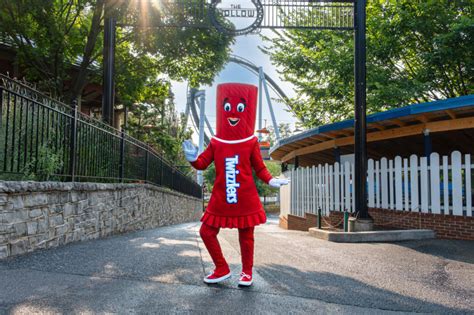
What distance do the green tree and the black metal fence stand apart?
806 centimetres

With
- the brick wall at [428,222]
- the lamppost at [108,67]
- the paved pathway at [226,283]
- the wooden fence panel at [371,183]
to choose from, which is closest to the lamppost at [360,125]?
the brick wall at [428,222]

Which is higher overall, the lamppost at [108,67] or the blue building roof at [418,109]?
the lamppost at [108,67]


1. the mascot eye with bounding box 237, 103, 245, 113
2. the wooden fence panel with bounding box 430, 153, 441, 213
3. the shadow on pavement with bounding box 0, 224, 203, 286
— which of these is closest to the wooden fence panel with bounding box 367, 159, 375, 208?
the wooden fence panel with bounding box 430, 153, 441, 213

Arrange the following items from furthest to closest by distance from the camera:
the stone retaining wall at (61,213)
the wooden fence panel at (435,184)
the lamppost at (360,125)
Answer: the lamppost at (360,125) → the wooden fence panel at (435,184) → the stone retaining wall at (61,213)

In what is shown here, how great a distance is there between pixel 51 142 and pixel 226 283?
3.81 metres

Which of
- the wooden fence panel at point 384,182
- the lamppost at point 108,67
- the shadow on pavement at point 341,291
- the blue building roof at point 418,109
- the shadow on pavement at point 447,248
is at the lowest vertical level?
the shadow on pavement at point 447,248

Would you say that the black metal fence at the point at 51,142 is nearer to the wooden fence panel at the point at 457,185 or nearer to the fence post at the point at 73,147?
the fence post at the point at 73,147

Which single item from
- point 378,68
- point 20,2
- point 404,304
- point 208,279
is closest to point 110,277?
point 208,279

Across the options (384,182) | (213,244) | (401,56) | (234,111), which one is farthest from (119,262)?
(401,56)

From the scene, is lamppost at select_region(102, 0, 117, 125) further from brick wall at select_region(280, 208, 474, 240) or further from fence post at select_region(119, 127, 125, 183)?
brick wall at select_region(280, 208, 474, 240)

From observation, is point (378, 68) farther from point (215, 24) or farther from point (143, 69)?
point (143, 69)

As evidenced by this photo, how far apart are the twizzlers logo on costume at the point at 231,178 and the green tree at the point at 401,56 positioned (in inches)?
386

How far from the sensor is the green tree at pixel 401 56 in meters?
12.2

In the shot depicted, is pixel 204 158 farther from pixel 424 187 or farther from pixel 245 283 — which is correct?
pixel 424 187
